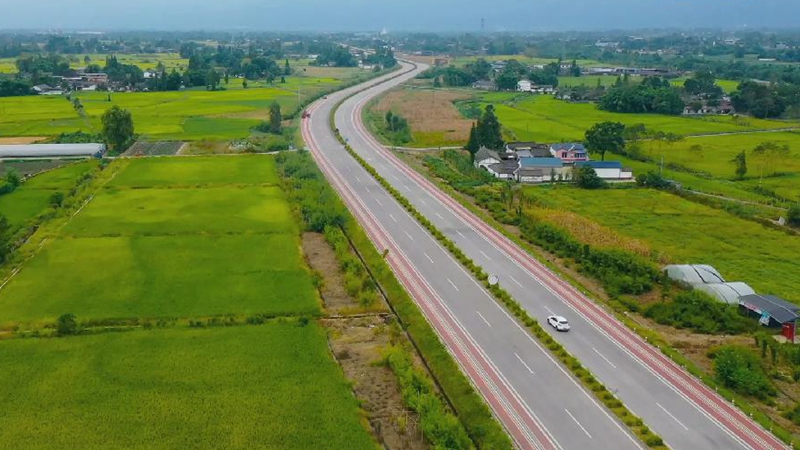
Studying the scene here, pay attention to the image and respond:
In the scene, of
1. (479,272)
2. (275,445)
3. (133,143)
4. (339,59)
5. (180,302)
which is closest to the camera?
(275,445)

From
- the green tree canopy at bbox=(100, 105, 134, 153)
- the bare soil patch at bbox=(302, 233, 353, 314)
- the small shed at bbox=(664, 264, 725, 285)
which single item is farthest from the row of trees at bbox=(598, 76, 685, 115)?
the bare soil patch at bbox=(302, 233, 353, 314)

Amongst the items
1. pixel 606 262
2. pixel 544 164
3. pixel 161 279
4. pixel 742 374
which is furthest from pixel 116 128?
pixel 742 374

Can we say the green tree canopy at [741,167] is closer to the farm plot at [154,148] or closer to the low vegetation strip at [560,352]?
the low vegetation strip at [560,352]

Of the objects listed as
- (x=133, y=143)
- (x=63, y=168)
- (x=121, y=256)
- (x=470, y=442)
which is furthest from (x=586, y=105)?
(x=470, y=442)

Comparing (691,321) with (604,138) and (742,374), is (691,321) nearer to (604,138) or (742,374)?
(742,374)

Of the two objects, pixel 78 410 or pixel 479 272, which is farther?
pixel 479 272

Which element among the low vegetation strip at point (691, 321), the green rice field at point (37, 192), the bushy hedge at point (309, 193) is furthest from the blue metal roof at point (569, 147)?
the green rice field at point (37, 192)

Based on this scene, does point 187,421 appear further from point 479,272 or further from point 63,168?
point 63,168
